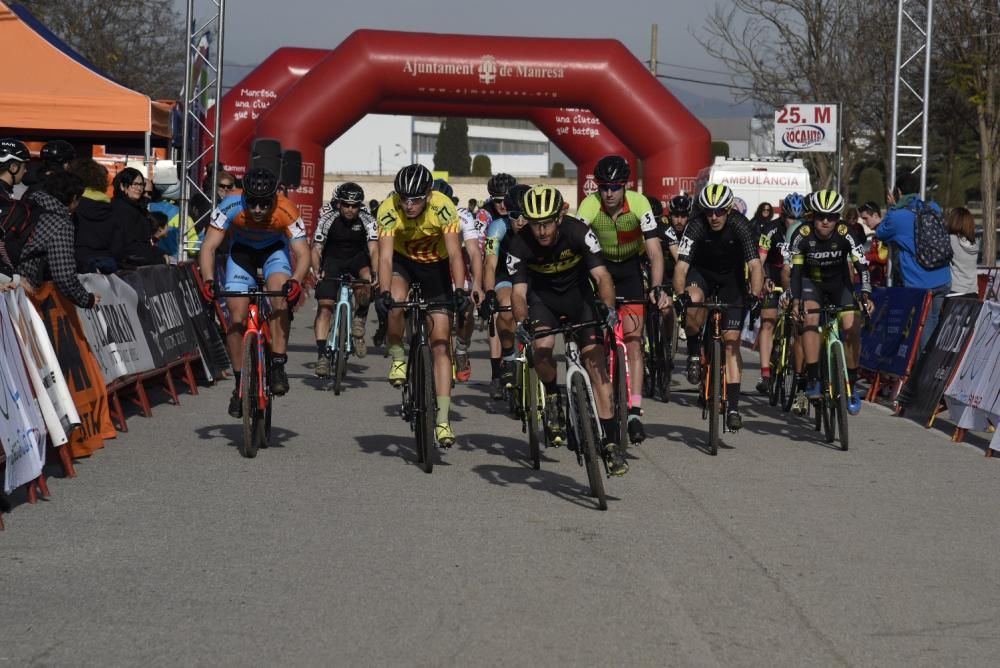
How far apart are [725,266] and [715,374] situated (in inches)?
56.0

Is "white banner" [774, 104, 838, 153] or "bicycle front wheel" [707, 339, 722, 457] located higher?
"white banner" [774, 104, 838, 153]

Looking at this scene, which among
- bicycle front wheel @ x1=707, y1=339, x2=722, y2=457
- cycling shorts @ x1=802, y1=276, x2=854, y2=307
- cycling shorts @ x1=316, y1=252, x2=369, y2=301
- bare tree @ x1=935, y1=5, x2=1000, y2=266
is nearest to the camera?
bicycle front wheel @ x1=707, y1=339, x2=722, y2=457

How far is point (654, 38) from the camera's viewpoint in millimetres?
62625

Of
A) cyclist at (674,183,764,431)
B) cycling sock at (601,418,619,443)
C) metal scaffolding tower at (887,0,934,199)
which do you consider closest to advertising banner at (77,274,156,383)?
cycling sock at (601,418,619,443)

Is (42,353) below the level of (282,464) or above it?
above

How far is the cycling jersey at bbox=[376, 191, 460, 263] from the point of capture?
10773mm

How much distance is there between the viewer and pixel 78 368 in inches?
424

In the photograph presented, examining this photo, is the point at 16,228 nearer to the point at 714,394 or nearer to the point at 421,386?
the point at 421,386

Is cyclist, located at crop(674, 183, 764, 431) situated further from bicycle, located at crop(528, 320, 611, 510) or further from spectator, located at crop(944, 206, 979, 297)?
spectator, located at crop(944, 206, 979, 297)

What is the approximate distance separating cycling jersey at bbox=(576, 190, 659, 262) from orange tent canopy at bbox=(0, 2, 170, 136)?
29.6 feet

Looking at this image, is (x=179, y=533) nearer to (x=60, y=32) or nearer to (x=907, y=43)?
(x=60, y=32)

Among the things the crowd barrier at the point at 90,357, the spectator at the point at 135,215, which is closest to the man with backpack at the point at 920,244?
the crowd barrier at the point at 90,357

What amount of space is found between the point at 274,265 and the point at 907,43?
102 ft

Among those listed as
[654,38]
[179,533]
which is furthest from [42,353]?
[654,38]
